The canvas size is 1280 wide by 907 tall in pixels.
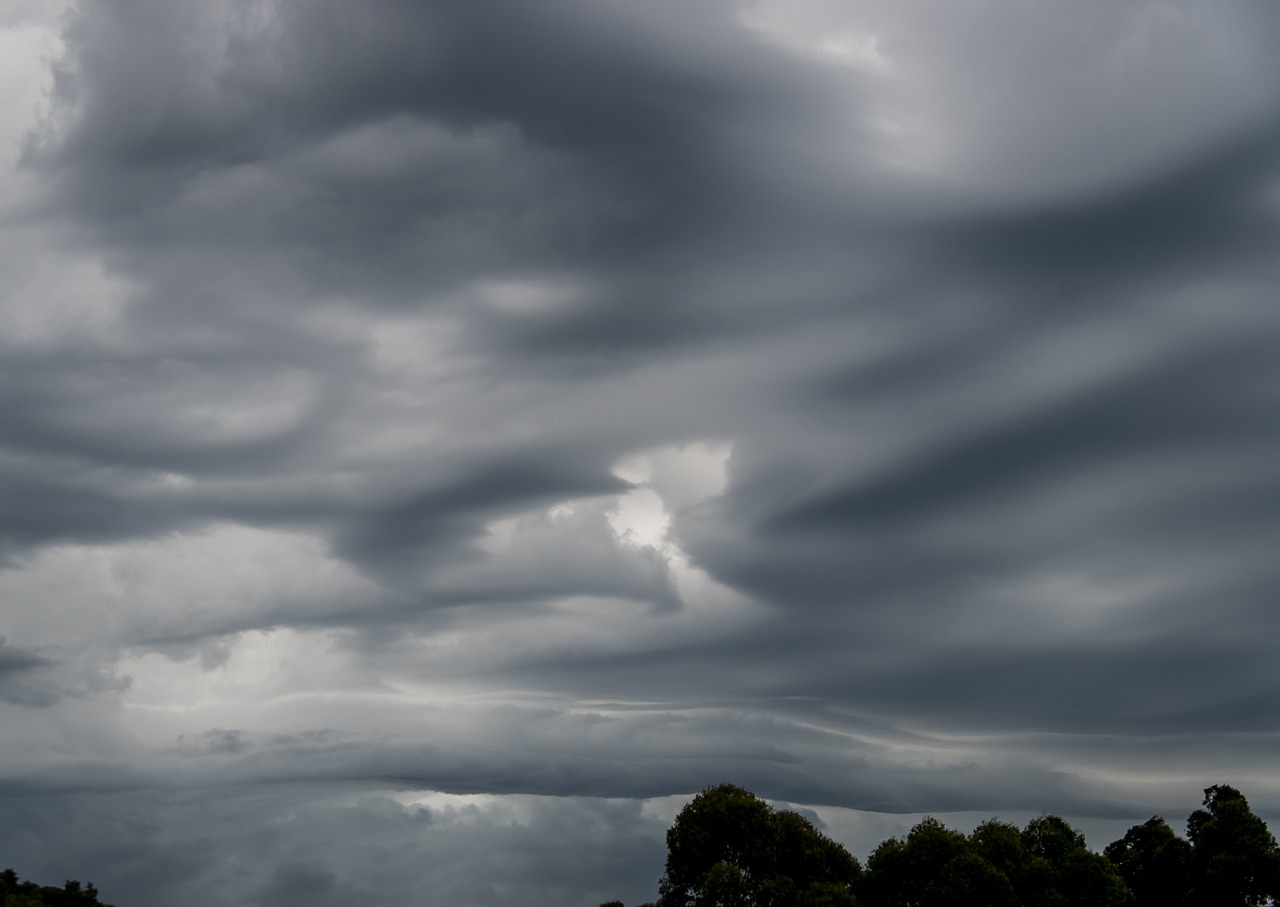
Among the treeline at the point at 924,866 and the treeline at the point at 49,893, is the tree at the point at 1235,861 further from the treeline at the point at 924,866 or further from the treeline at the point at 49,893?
the treeline at the point at 49,893

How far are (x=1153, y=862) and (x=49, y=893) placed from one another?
8479 cm

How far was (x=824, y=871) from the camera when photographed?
8494cm

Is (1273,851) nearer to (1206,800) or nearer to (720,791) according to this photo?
(1206,800)

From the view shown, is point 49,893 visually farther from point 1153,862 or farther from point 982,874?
point 1153,862

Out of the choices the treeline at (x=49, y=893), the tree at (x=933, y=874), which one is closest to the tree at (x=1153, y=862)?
the tree at (x=933, y=874)

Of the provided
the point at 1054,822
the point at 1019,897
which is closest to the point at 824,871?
the point at 1019,897

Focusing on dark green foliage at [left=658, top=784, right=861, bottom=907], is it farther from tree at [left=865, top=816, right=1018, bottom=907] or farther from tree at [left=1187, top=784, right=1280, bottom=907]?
tree at [left=1187, top=784, right=1280, bottom=907]

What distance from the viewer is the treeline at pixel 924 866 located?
79312 mm

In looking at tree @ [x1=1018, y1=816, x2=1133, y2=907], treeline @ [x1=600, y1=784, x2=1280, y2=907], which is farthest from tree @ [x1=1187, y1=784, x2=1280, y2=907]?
tree @ [x1=1018, y1=816, x2=1133, y2=907]

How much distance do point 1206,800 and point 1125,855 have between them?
841 centimetres

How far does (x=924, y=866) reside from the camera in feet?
269

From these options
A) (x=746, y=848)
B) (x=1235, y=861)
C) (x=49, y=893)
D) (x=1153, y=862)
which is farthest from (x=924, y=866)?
(x=49, y=893)

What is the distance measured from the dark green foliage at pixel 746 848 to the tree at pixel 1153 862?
89.7ft

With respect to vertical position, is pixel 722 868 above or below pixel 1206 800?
below
